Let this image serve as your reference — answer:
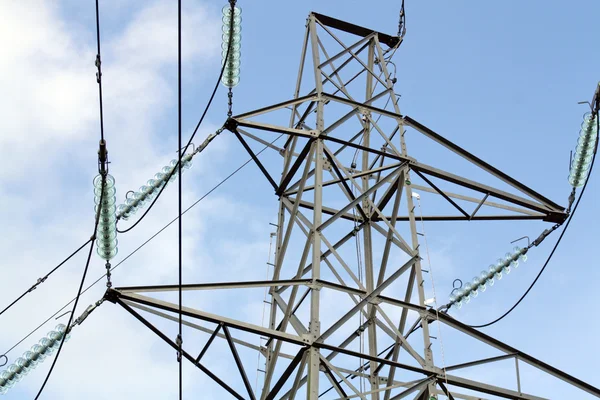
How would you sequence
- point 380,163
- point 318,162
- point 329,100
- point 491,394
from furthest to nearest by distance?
point 380,163, point 329,100, point 318,162, point 491,394

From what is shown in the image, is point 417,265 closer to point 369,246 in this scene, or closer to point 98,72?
point 369,246

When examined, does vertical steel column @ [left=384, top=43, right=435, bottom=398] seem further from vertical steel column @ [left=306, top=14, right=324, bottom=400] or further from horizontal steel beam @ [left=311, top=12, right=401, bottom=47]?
horizontal steel beam @ [left=311, top=12, right=401, bottom=47]

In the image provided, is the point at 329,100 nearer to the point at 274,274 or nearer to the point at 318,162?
the point at 318,162

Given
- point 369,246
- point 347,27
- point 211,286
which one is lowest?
point 211,286

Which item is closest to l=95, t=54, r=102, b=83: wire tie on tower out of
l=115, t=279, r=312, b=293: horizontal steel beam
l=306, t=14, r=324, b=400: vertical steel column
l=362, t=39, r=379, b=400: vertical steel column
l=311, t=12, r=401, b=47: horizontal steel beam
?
l=115, t=279, r=312, b=293: horizontal steel beam

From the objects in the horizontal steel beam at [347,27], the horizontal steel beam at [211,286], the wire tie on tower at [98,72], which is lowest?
the horizontal steel beam at [211,286]

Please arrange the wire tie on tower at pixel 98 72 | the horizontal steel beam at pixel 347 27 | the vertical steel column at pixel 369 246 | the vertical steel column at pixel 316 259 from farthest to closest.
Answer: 1. the horizontal steel beam at pixel 347 27
2. the vertical steel column at pixel 369 246
3. the vertical steel column at pixel 316 259
4. the wire tie on tower at pixel 98 72

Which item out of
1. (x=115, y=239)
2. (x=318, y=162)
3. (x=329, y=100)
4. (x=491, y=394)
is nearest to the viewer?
(x=115, y=239)

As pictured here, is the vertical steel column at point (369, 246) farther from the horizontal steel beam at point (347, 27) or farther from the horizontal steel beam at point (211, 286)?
the horizontal steel beam at point (211, 286)

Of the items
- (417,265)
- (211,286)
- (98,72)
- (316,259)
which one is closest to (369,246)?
(417,265)

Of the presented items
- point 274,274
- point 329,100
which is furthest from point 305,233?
point 329,100

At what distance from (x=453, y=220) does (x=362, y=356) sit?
4933 mm

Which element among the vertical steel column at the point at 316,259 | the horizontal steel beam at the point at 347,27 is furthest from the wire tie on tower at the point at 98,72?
the horizontal steel beam at the point at 347,27

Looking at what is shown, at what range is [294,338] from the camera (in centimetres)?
1161
